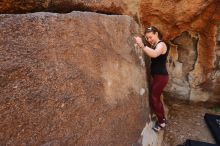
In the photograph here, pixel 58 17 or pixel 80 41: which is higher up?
pixel 58 17

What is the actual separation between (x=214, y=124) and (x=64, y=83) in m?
2.67

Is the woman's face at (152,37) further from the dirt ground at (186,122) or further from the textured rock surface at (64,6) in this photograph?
the dirt ground at (186,122)

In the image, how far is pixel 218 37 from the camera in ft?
13.1

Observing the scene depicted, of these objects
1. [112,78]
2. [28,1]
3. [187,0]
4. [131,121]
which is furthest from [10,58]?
[187,0]

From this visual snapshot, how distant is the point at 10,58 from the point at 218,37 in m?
3.09

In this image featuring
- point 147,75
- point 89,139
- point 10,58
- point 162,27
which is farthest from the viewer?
point 162,27

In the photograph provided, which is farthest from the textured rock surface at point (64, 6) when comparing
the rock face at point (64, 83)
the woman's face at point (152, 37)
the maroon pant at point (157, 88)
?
the maroon pant at point (157, 88)

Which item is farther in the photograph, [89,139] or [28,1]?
[28,1]

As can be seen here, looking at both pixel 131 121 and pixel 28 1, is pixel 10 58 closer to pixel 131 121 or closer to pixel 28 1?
pixel 28 1

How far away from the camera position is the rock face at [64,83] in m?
1.80

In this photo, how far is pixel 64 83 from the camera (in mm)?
2076

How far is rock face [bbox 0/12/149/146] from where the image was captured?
180 centimetres

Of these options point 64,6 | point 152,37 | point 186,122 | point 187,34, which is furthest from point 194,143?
point 64,6

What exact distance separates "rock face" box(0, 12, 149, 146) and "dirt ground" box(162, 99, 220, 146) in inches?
39.7
